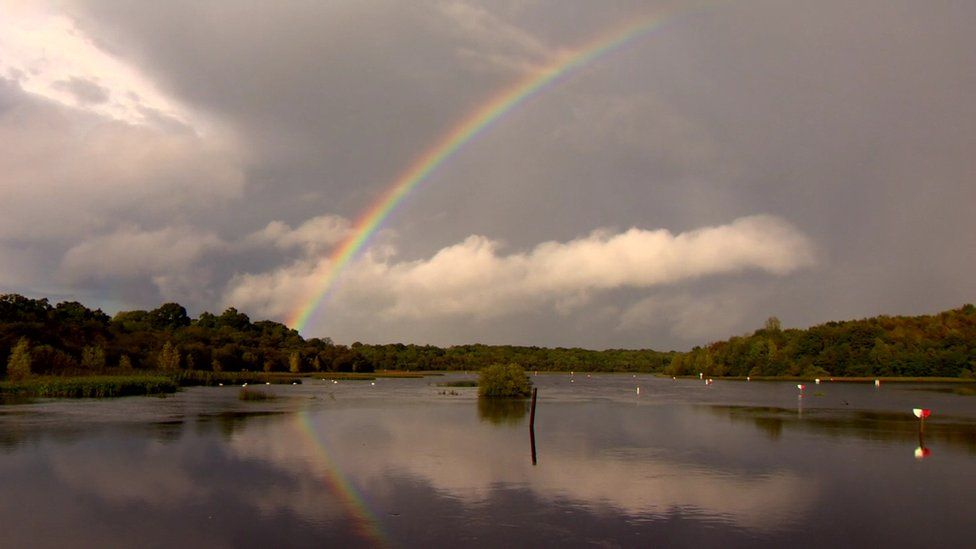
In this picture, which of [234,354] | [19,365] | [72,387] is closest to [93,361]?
[19,365]

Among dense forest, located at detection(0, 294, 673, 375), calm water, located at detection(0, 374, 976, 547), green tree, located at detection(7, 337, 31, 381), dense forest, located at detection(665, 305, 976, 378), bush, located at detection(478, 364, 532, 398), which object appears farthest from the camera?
dense forest, located at detection(665, 305, 976, 378)

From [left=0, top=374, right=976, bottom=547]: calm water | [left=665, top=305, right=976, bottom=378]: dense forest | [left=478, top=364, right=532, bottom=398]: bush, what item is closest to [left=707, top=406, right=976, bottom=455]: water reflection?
[left=0, top=374, right=976, bottom=547]: calm water

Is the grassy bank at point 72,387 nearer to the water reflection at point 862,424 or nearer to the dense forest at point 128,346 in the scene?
the dense forest at point 128,346

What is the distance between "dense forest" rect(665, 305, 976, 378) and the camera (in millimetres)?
152750

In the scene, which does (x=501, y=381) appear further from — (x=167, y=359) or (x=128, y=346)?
(x=128, y=346)

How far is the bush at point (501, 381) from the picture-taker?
80.2 m

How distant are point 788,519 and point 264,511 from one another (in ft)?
56.6

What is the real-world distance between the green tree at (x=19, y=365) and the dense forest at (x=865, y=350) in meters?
148

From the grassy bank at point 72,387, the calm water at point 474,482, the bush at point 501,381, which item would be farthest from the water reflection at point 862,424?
the grassy bank at point 72,387

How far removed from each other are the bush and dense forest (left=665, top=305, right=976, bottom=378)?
10596 cm

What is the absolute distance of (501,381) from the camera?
8050cm

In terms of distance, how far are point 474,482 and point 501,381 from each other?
51.1 metres

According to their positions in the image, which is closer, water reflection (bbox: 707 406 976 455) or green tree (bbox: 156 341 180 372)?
water reflection (bbox: 707 406 976 455)

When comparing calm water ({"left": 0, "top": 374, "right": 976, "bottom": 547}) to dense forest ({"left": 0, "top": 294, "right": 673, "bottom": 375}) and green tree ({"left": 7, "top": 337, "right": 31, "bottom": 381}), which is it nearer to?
green tree ({"left": 7, "top": 337, "right": 31, "bottom": 381})
